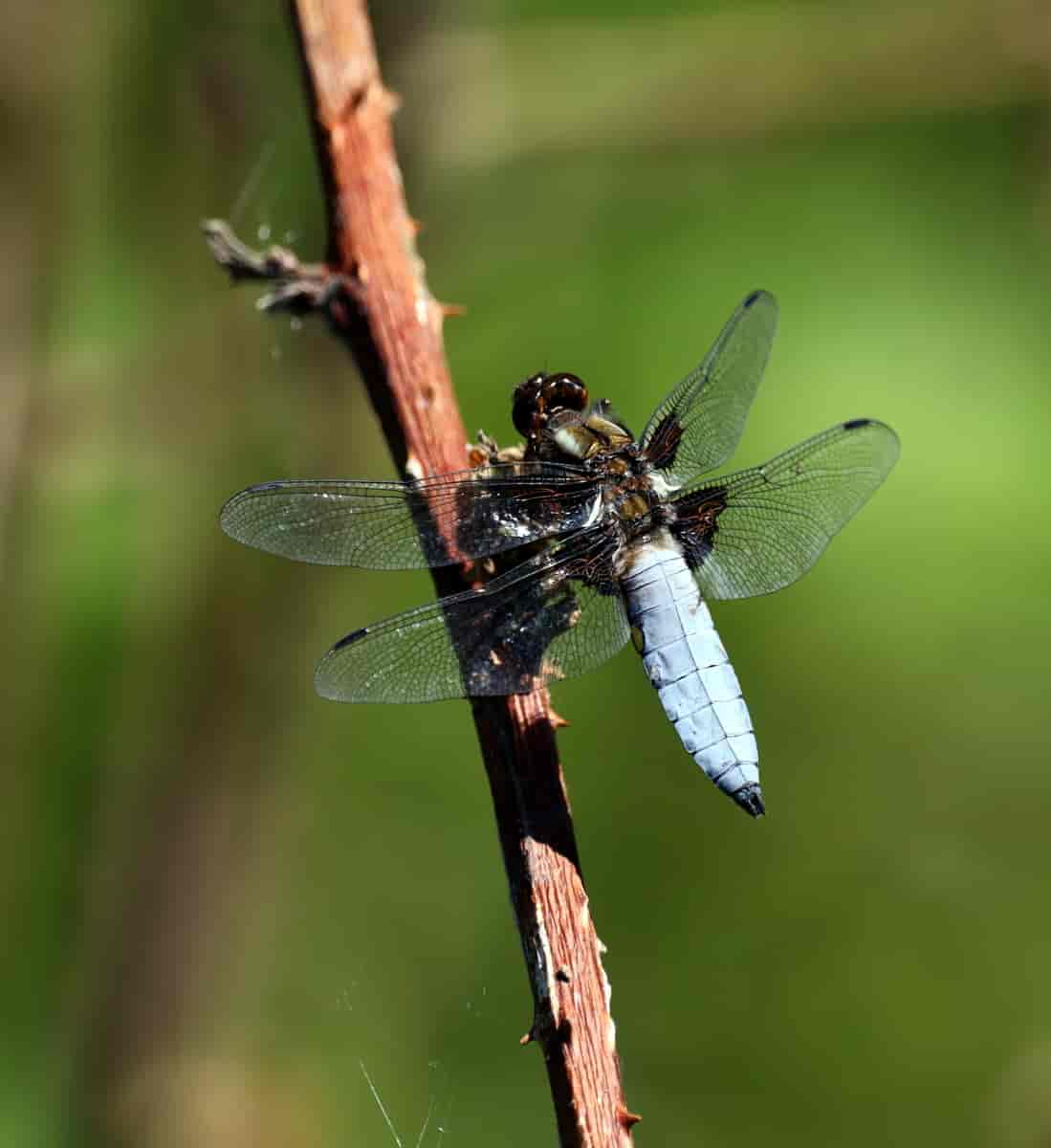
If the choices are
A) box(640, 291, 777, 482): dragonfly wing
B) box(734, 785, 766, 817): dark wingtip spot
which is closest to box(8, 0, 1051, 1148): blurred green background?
box(640, 291, 777, 482): dragonfly wing

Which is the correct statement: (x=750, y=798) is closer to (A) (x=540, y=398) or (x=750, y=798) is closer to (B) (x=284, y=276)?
(A) (x=540, y=398)

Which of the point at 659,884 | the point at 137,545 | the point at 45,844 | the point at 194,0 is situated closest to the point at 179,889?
the point at 45,844

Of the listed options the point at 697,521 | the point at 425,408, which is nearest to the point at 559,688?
the point at 697,521

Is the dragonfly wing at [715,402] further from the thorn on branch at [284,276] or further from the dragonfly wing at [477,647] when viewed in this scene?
the thorn on branch at [284,276]

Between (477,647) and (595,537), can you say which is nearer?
(477,647)

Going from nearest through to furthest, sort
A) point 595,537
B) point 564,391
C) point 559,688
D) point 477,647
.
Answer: point 477,647 < point 595,537 < point 564,391 < point 559,688

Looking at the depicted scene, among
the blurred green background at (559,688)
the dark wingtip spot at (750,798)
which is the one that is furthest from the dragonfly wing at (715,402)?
the blurred green background at (559,688)

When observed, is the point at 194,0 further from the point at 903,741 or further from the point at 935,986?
the point at 935,986
